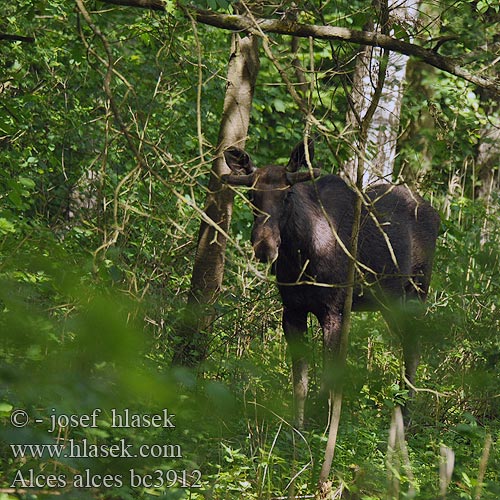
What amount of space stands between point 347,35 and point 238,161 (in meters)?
2.17

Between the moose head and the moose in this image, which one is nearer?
the moose head

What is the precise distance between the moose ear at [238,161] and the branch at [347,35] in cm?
193

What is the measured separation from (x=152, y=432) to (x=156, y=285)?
3806 mm

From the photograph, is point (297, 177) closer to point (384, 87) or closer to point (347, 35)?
point (384, 87)

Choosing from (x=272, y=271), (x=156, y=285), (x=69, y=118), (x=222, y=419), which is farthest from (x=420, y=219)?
(x=222, y=419)

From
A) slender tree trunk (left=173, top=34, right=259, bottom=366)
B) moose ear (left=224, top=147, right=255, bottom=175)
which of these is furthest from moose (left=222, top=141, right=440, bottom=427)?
slender tree trunk (left=173, top=34, right=259, bottom=366)

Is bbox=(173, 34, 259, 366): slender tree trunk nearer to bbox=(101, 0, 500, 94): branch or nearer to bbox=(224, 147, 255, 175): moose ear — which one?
bbox=(224, 147, 255, 175): moose ear

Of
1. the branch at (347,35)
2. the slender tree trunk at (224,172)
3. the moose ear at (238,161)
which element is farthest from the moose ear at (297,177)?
the branch at (347,35)

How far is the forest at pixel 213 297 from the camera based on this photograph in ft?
8.20

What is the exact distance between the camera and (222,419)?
2.67 meters

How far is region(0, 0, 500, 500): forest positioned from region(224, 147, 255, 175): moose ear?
11 centimetres

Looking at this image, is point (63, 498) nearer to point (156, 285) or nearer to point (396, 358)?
point (156, 285)

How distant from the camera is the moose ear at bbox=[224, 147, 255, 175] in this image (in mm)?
7730

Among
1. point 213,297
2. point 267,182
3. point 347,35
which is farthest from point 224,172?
point 347,35
